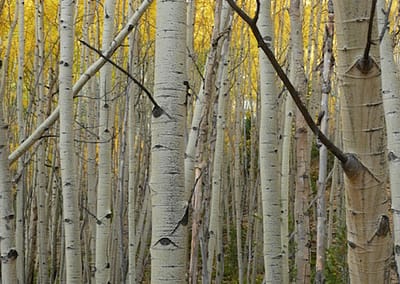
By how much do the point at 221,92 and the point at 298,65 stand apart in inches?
23.0

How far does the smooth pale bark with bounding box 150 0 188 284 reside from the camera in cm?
94

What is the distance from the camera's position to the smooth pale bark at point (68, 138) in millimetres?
1646

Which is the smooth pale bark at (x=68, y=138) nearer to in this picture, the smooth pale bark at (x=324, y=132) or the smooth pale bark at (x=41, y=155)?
the smooth pale bark at (x=324, y=132)

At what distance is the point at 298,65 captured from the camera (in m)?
1.78

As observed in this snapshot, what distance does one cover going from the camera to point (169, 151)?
3.10 feet

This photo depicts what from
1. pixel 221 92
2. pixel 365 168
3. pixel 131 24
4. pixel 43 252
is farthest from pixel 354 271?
pixel 43 252

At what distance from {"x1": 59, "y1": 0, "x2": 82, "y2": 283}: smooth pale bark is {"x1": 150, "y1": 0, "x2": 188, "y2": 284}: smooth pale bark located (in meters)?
0.75

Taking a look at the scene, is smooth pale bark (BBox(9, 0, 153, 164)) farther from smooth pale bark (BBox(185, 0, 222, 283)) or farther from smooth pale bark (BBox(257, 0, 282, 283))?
smooth pale bark (BBox(257, 0, 282, 283))

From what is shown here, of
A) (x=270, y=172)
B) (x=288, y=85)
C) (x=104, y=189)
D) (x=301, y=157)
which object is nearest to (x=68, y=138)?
(x=104, y=189)

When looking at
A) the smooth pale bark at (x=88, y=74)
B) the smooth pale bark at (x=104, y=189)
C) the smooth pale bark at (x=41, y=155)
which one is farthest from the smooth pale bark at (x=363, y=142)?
the smooth pale bark at (x=41, y=155)

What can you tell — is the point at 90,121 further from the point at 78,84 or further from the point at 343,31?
the point at 343,31

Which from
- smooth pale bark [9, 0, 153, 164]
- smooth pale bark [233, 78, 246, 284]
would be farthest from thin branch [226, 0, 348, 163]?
smooth pale bark [233, 78, 246, 284]

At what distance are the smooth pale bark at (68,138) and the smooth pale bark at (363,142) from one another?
45.5 inches

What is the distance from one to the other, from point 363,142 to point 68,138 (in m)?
1.21
